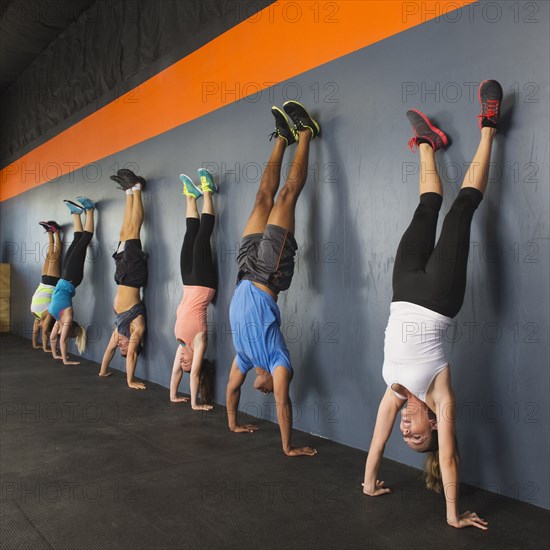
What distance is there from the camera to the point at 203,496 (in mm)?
2609

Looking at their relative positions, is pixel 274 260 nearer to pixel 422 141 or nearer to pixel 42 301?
pixel 422 141

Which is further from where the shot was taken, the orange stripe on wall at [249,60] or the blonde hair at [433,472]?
the orange stripe on wall at [249,60]

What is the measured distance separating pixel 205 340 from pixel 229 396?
93 centimetres

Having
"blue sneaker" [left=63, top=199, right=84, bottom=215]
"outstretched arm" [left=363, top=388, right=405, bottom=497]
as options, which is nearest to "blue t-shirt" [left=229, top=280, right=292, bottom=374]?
"outstretched arm" [left=363, top=388, right=405, bottom=497]

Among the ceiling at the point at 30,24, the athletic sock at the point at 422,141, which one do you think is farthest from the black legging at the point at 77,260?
the athletic sock at the point at 422,141

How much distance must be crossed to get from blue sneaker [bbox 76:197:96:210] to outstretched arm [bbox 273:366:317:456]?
426cm

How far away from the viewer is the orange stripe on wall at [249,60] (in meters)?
3.25

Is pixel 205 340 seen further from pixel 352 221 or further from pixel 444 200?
pixel 444 200

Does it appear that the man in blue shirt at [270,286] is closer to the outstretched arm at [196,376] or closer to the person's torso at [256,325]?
the person's torso at [256,325]

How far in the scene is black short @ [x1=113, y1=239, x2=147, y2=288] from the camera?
17.6ft

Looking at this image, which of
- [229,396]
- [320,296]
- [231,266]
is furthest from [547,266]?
[231,266]

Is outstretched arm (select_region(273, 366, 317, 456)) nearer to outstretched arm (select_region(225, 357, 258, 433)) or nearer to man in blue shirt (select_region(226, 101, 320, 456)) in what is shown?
man in blue shirt (select_region(226, 101, 320, 456))

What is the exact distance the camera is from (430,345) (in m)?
2.48

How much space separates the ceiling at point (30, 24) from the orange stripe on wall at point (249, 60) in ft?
4.74
